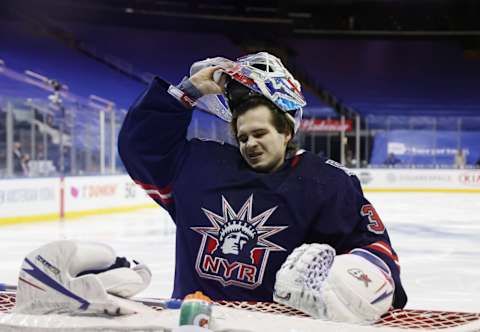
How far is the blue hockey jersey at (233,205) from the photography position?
1088mm

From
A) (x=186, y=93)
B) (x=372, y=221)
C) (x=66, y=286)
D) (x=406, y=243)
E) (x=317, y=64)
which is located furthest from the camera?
(x=317, y=64)

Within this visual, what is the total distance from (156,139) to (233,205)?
0.66 feet

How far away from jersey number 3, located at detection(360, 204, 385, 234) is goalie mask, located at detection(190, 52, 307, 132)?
20 cm

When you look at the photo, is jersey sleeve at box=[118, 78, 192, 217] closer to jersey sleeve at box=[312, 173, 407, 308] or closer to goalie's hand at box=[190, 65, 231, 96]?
goalie's hand at box=[190, 65, 231, 96]

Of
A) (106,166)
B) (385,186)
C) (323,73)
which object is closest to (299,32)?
(323,73)

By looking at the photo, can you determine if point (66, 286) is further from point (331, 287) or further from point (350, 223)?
point (350, 223)

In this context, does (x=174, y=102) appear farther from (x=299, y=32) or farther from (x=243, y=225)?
(x=299, y=32)

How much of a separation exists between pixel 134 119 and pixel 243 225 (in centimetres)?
29

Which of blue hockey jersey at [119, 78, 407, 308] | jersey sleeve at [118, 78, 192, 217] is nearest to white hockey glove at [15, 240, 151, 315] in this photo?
blue hockey jersey at [119, 78, 407, 308]

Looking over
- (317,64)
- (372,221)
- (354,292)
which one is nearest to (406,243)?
(372,221)

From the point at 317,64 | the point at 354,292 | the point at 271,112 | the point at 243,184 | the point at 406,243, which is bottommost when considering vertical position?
the point at 406,243

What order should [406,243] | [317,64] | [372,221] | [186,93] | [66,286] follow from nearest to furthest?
[66,286], [372,221], [186,93], [406,243], [317,64]

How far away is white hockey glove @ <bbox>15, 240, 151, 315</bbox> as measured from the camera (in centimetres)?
72

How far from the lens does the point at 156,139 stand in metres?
1.22
